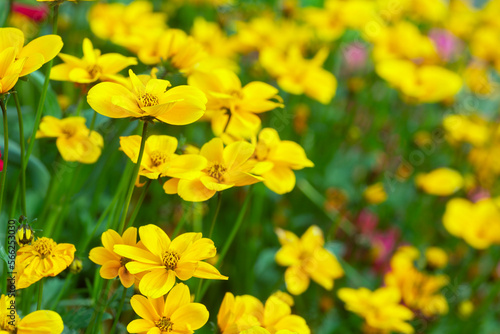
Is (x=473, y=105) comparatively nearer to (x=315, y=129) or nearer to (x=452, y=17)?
(x=452, y=17)

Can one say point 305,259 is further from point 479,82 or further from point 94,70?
point 479,82

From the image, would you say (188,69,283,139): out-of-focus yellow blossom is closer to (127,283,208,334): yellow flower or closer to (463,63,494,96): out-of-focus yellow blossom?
(127,283,208,334): yellow flower

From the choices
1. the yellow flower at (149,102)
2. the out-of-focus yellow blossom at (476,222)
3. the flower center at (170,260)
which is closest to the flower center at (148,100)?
the yellow flower at (149,102)

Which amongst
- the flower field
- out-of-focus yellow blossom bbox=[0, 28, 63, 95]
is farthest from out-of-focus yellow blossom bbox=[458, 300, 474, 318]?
out-of-focus yellow blossom bbox=[0, 28, 63, 95]

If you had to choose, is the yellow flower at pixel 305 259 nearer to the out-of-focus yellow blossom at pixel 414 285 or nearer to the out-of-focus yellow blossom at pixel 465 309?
the out-of-focus yellow blossom at pixel 414 285

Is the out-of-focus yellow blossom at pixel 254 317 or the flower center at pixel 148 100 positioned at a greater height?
the flower center at pixel 148 100

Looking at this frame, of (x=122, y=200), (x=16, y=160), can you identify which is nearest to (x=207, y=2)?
(x=16, y=160)

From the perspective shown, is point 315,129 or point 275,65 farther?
point 315,129
